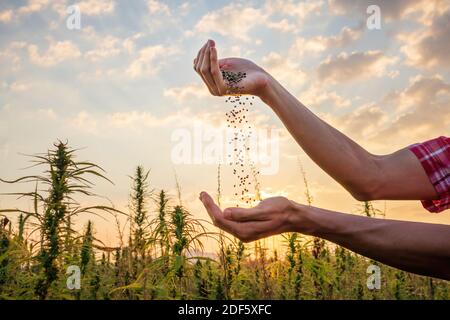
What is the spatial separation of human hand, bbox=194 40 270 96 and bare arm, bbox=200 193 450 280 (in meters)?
0.68

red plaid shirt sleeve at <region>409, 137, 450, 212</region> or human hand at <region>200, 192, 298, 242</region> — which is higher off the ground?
red plaid shirt sleeve at <region>409, 137, 450, 212</region>

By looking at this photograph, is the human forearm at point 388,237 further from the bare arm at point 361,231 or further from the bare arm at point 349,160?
the bare arm at point 349,160

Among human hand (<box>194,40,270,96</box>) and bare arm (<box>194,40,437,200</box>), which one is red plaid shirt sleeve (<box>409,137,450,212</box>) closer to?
bare arm (<box>194,40,437,200</box>)

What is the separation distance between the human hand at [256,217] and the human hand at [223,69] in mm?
726

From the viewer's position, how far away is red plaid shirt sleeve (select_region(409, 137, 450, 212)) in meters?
2.87

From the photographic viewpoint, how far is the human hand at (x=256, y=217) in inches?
85.9

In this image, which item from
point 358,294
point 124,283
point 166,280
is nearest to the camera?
point 166,280

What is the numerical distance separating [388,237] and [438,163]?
0.79m

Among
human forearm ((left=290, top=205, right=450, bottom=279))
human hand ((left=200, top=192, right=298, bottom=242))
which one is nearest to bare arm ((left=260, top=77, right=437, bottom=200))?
human forearm ((left=290, top=205, right=450, bottom=279))

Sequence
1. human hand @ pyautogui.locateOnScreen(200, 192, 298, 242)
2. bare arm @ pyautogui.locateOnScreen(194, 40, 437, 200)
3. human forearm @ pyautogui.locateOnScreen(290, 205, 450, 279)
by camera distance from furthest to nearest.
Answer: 1. bare arm @ pyautogui.locateOnScreen(194, 40, 437, 200)
2. human forearm @ pyautogui.locateOnScreen(290, 205, 450, 279)
3. human hand @ pyautogui.locateOnScreen(200, 192, 298, 242)

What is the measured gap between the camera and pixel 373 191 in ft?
9.27

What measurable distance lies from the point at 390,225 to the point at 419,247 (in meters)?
0.18
